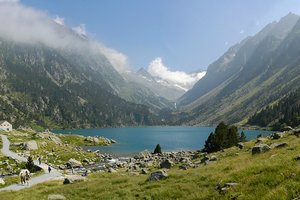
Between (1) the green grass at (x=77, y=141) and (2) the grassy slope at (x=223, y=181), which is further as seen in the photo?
(1) the green grass at (x=77, y=141)

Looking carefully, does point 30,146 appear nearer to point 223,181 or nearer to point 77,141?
point 77,141

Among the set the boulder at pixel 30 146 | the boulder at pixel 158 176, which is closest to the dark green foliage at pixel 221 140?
the boulder at pixel 158 176

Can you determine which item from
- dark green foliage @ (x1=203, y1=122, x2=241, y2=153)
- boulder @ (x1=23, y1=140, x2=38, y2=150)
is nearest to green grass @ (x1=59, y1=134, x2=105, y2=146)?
boulder @ (x1=23, y1=140, x2=38, y2=150)

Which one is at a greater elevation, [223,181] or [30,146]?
[223,181]

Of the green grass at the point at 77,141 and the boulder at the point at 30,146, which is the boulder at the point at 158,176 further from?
the green grass at the point at 77,141

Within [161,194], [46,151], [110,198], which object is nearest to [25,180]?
[110,198]

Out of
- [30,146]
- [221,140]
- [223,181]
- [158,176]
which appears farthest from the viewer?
[30,146]

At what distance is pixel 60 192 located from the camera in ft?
103

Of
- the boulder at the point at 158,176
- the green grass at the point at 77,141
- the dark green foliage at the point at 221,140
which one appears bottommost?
the green grass at the point at 77,141

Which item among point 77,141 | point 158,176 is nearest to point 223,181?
point 158,176

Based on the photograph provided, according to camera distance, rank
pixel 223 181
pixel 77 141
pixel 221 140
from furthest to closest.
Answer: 1. pixel 77 141
2. pixel 221 140
3. pixel 223 181

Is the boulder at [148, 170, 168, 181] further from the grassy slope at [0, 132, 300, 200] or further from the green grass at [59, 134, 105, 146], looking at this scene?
the green grass at [59, 134, 105, 146]

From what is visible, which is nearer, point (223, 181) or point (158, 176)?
point (223, 181)

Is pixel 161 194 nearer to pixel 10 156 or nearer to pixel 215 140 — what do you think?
pixel 215 140
